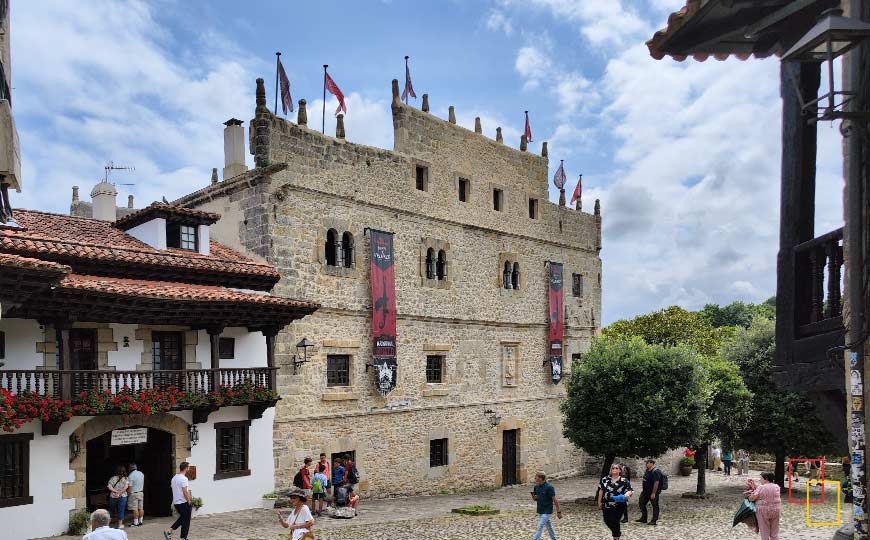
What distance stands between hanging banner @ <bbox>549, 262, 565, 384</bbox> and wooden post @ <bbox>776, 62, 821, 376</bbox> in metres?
26.9

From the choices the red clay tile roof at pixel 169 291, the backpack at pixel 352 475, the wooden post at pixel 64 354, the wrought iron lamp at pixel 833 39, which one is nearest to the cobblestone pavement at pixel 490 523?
the backpack at pixel 352 475

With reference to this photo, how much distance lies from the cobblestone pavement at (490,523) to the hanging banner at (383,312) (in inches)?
161

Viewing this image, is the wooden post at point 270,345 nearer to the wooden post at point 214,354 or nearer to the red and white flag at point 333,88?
the wooden post at point 214,354

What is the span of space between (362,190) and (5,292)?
47.4ft

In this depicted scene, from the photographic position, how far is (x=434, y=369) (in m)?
29.5

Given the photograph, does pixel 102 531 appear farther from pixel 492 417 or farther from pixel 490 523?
pixel 492 417

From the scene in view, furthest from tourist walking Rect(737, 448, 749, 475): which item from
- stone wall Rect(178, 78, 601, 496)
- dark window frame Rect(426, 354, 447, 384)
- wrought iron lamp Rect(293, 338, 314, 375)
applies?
wrought iron lamp Rect(293, 338, 314, 375)

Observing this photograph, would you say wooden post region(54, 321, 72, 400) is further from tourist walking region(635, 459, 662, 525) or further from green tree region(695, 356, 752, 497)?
green tree region(695, 356, 752, 497)

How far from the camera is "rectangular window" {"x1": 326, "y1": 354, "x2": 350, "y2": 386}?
83.5 feet

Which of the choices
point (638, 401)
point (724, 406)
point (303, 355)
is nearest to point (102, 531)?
point (303, 355)

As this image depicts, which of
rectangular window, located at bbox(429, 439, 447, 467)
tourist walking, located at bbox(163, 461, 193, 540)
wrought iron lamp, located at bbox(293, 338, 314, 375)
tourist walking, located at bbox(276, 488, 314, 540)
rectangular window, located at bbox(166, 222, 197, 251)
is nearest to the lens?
tourist walking, located at bbox(276, 488, 314, 540)

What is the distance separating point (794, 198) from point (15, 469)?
17047mm

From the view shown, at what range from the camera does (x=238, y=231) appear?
24.6 meters

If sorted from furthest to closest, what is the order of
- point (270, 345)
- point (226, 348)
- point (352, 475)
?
point (352, 475) < point (270, 345) < point (226, 348)
